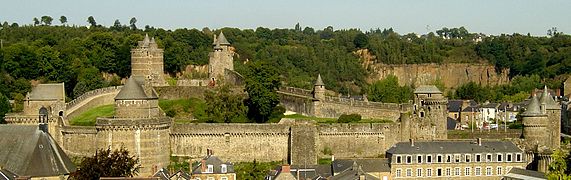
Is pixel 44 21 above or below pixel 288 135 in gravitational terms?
above

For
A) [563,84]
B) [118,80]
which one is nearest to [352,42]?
[563,84]

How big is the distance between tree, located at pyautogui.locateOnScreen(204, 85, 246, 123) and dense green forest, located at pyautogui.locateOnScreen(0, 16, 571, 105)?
35.5ft

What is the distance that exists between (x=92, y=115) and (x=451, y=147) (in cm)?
2315

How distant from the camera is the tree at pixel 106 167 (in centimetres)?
4762

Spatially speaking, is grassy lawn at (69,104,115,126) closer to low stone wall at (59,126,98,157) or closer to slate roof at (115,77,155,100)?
low stone wall at (59,126,98,157)

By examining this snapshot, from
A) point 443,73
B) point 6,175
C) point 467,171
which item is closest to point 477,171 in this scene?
point 467,171

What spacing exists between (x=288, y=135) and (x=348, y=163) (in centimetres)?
488

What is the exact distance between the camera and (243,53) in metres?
104

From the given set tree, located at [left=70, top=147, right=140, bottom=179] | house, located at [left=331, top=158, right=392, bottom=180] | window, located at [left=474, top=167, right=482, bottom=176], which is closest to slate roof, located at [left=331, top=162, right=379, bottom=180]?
house, located at [left=331, top=158, right=392, bottom=180]

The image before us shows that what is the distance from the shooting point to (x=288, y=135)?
59.9 metres

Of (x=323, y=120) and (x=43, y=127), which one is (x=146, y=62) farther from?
(x=43, y=127)

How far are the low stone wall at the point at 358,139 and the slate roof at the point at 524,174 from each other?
7405mm

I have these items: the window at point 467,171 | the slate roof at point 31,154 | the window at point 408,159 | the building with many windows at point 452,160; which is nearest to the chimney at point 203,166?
the slate roof at point 31,154

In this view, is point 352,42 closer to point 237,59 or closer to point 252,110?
point 237,59
